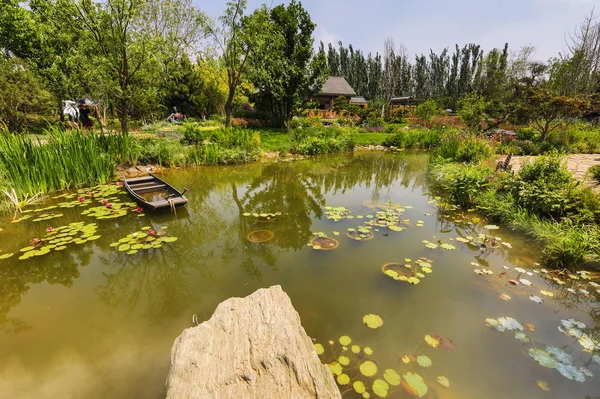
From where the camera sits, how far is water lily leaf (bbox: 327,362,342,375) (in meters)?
2.54

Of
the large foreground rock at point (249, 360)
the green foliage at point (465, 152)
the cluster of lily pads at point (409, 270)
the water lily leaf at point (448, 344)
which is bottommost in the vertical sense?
the water lily leaf at point (448, 344)

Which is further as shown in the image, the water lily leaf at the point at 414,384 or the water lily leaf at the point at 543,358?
the water lily leaf at the point at 543,358

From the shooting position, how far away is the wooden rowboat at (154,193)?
581cm

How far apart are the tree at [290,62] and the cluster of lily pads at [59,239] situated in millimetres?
14248

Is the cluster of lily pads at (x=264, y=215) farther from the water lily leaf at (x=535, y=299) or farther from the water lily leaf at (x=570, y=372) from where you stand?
the water lily leaf at (x=570, y=372)

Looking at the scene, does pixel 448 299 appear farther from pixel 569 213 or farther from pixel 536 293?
pixel 569 213

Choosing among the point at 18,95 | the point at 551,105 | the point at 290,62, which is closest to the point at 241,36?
the point at 290,62

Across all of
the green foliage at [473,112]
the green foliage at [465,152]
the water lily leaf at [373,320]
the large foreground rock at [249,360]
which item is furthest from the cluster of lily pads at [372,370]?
the green foliage at [473,112]

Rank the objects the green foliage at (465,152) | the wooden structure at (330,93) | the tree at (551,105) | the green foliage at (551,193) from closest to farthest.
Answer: the green foliage at (551,193) → the green foliage at (465,152) → the tree at (551,105) → the wooden structure at (330,93)

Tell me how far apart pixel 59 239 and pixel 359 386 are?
542 centimetres

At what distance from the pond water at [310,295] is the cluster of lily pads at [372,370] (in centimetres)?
1

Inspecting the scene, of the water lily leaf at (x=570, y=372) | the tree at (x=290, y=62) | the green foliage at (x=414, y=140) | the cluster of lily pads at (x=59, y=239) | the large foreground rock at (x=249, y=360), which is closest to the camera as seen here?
the large foreground rock at (x=249, y=360)

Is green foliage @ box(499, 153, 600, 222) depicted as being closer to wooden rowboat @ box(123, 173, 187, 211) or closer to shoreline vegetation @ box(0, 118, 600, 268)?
shoreline vegetation @ box(0, 118, 600, 268)

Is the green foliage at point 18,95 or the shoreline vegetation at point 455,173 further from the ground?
the green foliage at point 18,95
